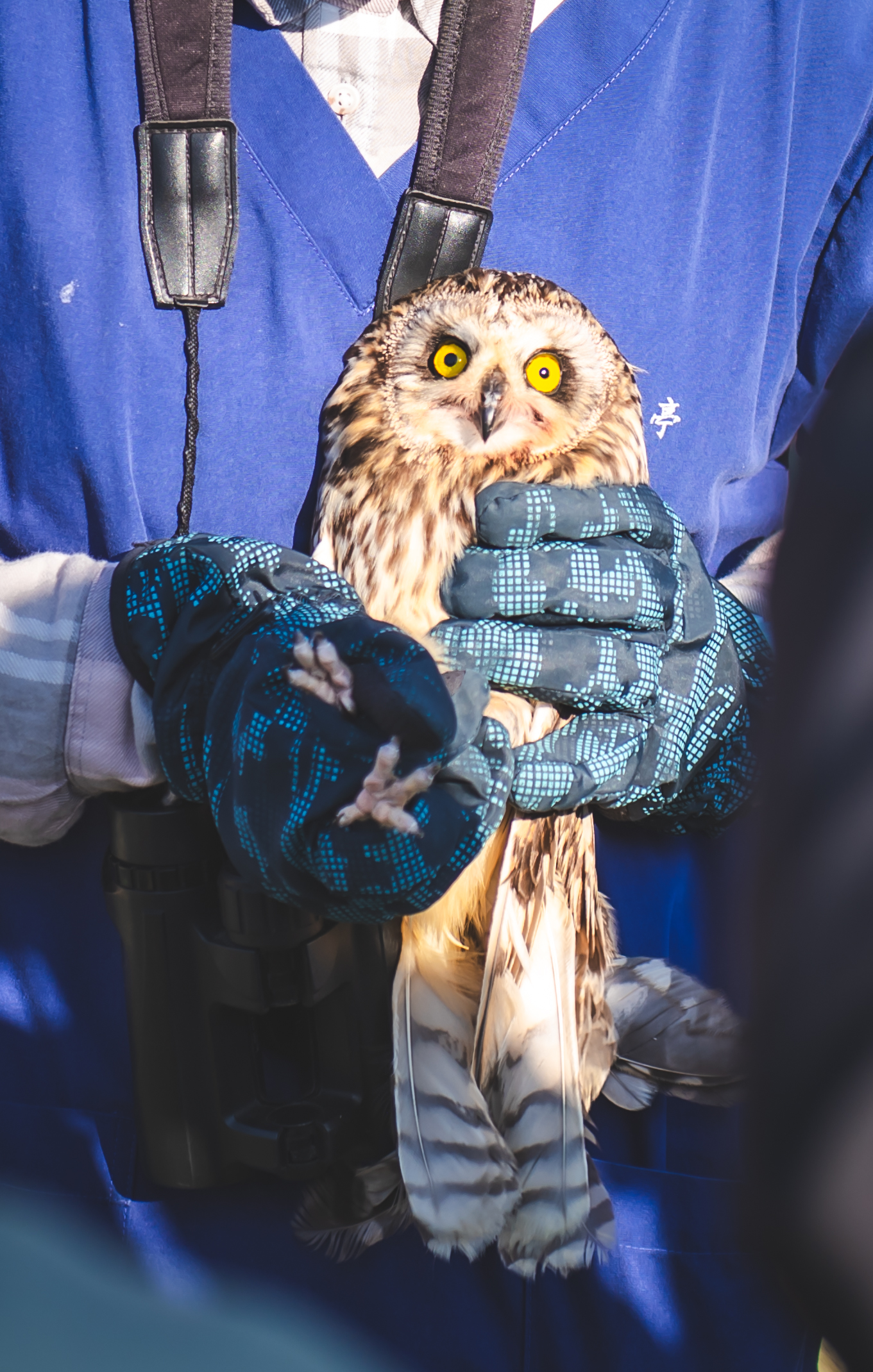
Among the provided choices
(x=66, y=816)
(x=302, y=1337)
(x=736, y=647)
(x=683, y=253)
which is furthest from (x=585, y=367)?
(x=302, y=1337)

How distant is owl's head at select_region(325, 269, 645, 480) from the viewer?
1259 mm

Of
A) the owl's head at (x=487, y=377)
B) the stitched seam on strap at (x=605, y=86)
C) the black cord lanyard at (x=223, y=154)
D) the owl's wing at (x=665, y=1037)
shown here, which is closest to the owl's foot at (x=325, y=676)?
the black cord lanyard at (x=223, y=154)

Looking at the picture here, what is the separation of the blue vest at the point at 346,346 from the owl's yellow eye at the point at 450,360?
0.12 metres

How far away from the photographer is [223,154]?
3.84 ft

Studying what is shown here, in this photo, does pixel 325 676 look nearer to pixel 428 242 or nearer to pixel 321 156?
pixel 428 242

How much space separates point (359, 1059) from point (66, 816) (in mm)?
478

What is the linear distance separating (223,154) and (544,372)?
491 millimetres

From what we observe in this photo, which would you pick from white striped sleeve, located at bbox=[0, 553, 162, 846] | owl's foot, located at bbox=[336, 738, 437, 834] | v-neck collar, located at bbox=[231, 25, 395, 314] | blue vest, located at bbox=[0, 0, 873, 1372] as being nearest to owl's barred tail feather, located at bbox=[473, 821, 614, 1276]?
blue vest, located at bbox=[0, 0, 873, 1372]

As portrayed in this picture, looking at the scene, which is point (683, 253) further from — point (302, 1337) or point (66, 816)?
point (302, 1337)

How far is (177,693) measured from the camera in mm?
1079

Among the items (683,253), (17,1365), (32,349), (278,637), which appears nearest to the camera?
(17,1365)

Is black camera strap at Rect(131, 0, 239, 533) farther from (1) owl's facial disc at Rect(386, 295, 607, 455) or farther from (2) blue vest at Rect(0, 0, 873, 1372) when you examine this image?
(1) owl's facial disc at Rect(386, 295, 607, 455)

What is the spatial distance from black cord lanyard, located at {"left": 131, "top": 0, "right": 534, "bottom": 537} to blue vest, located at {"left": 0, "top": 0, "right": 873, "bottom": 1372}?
0.13ft

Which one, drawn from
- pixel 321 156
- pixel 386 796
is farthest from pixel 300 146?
pixel 386 796
